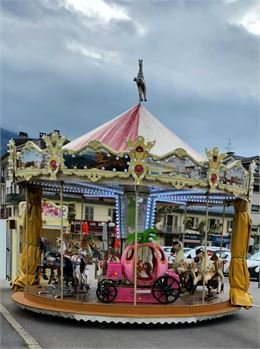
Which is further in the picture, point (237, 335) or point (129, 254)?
point (129, 254)

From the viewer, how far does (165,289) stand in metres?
9.55

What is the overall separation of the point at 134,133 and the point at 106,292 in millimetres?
3637

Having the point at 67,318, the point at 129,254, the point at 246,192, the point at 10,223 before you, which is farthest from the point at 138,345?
the point at 10,223

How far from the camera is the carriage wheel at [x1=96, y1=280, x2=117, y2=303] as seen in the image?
9422 mm

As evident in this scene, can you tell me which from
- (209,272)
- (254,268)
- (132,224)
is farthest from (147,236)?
(254,268)

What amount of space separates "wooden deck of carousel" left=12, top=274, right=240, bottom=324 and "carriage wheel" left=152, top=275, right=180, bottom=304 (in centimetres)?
17

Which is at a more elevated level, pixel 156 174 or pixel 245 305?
pixel 156 174

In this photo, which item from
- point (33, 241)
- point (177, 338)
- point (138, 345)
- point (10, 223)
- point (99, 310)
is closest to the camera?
point (138, 345)

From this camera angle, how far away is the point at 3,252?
582 inches

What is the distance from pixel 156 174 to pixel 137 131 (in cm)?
184

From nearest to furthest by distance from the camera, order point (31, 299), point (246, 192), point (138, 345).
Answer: point (138, 345)
point (31, 299)
point (246, 192)

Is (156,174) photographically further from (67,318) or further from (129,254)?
(67,318)

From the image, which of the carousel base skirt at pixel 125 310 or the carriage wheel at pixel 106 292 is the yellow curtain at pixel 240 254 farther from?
the carriage wheel at pixel 106 292

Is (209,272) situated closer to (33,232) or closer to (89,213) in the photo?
(33,232)
